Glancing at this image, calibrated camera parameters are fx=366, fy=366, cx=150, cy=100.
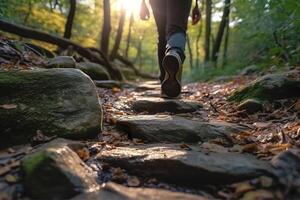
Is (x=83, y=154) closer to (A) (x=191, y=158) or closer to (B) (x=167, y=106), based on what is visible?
(A) (x=191, y=158)

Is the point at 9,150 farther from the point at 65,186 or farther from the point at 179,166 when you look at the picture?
the point at 179,166

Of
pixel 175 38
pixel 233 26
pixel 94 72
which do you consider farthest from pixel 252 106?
pixel 233 26

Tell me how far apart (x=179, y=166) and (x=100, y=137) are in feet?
2.67

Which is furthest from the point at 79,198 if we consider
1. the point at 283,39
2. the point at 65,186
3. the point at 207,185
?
the point at 283,39

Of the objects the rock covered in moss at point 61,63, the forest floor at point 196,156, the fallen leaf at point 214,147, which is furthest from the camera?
the rock covered in moss at point 61,63

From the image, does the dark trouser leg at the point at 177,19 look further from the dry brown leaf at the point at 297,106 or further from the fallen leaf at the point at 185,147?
the fallen leaf at the point at 185,147

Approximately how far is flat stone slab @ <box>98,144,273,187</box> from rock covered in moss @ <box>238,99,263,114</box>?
49.2 inches

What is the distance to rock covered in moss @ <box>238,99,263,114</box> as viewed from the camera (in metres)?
3.30

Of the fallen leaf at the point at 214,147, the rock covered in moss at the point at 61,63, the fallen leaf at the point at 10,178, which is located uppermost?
the rock covered in moss at the point at 61,63

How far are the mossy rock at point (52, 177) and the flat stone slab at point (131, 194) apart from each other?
0.07 meters

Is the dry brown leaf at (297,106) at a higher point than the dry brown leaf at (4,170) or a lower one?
higher

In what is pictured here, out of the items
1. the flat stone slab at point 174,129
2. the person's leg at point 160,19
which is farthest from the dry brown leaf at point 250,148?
the person's leg at point 160,19

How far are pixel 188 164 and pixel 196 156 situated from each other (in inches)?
5.6

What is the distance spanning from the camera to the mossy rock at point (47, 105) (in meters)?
2.28
